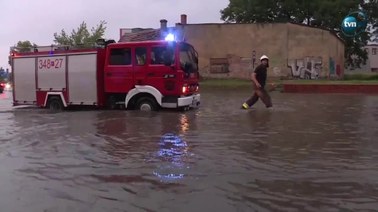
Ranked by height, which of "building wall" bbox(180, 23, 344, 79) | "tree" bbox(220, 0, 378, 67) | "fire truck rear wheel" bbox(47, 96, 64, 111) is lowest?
"fire truck rear wheel" bbox(47, 96, 64, 111)

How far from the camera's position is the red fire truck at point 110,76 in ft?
48.3

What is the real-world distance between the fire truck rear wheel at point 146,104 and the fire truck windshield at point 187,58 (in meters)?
1.47

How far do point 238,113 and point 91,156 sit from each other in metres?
7.41

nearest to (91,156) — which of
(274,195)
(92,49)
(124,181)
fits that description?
(124,181)

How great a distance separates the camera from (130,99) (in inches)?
607

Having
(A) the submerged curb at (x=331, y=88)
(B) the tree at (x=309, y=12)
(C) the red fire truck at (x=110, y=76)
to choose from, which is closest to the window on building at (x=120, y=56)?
(C) the red fire truck at (x=110, y=76)

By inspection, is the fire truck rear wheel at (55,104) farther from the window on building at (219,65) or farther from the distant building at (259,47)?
the window on building at (219,65)

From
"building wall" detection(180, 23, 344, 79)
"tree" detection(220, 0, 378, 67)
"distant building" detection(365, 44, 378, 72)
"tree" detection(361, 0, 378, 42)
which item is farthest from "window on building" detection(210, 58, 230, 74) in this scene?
"distant building" detection(365, 44, 378, 72)

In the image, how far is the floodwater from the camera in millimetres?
5480

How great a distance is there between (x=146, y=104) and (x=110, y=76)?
4.82 feet

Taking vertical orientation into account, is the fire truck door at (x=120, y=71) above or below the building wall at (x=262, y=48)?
below

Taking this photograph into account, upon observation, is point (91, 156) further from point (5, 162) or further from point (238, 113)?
point (238, 113)

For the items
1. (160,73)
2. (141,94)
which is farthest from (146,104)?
(160,73)

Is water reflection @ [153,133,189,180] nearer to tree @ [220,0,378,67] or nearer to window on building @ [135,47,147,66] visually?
window on building @ [135,47,147,66]
